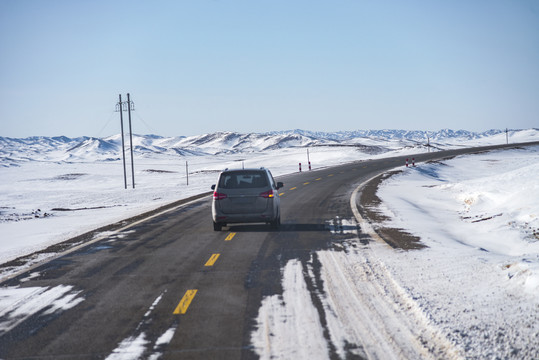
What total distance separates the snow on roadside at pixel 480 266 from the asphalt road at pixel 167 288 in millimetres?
2044

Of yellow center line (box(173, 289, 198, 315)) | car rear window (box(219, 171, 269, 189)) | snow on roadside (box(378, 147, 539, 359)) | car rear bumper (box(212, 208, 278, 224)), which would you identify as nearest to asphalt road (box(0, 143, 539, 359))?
yellow center line (box(173, 289, 198, 315))

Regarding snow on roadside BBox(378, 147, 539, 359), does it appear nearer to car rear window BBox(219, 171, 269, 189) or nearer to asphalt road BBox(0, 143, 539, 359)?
asphalt road BBox(0, 143, 539, 359)

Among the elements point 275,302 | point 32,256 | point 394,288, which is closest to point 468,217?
point 394,288

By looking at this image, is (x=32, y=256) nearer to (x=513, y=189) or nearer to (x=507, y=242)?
(x=507, y=242)

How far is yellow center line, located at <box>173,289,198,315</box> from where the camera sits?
20.6 ft

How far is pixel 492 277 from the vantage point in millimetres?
7172

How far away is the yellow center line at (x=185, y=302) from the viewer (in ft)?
20.6

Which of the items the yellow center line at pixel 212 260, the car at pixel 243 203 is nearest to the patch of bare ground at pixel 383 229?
the car at pixel 243 203

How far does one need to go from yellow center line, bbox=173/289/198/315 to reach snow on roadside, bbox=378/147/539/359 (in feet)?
9.84

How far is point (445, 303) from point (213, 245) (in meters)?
6.17

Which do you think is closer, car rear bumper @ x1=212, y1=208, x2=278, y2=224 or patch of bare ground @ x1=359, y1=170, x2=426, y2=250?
patch of bare ground @ x1=359, y1=170, x2=426, y2=250

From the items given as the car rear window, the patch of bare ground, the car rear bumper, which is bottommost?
the patch of bare ground

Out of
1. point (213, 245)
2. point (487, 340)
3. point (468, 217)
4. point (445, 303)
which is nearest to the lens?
point (487, 340)

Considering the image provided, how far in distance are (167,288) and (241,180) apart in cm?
621
